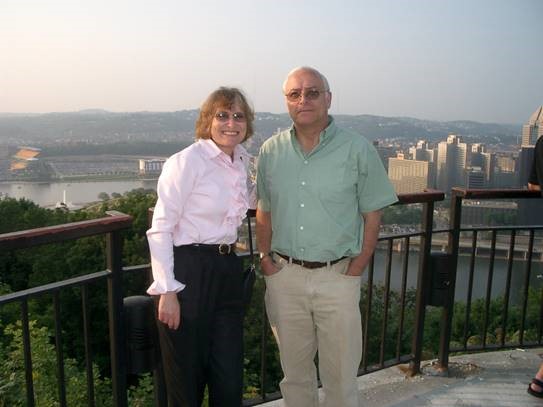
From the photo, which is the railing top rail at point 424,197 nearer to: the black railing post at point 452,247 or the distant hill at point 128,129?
the black railing post at point 452,247

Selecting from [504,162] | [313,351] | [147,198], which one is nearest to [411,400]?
[313,351]

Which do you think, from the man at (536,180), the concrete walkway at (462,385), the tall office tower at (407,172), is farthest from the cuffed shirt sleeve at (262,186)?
the tall office tower at (407,172)

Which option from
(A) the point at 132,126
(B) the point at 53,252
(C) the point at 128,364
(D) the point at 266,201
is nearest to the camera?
(C) the point at 128,364

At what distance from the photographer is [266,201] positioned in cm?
204

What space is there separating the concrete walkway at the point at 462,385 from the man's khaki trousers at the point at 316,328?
48 centimetres

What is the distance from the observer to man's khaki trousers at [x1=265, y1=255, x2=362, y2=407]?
6.36 feet

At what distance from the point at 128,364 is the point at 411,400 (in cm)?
146

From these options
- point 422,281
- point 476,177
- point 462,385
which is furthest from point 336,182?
point 476,177

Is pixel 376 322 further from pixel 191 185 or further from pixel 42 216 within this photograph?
pixel 191 185

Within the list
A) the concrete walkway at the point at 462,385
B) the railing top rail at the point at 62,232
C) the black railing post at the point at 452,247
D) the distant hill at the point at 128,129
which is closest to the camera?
the railing top rail at the point at 62,232

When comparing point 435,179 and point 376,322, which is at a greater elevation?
point 435,179

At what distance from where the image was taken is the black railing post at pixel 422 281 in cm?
256

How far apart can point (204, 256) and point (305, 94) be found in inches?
28.9

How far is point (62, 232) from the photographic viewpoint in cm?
154
